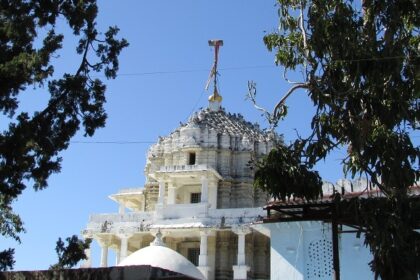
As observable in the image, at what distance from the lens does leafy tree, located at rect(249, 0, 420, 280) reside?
1281 centimetres

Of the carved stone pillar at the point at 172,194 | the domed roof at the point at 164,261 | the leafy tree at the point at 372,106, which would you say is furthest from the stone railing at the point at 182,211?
the leafy tree at the point at 372,106

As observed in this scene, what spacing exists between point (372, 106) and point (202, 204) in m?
19.5

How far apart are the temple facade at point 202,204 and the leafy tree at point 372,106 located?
15598mm

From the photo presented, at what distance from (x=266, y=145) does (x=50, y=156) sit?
2516cm

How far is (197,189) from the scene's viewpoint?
36438mm

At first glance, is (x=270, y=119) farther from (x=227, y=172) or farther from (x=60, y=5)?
(x=227, y=172)

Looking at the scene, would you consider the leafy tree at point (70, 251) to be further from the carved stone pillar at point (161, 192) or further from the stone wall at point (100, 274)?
the carved stone pillar at point (161, 192)

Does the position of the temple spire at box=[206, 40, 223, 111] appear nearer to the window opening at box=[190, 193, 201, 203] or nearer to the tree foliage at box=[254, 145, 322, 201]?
the window opening at box=[190, 193, 201, 203]

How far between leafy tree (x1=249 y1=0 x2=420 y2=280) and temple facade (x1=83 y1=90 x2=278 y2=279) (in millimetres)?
15598

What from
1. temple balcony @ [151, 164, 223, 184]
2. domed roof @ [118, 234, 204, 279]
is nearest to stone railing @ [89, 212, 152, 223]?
temple balcony @ [151, 164, 223, 184]

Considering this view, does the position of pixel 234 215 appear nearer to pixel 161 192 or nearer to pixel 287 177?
pixel 161 192

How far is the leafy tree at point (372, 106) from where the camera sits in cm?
1281

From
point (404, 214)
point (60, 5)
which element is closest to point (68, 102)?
point (60, 5)

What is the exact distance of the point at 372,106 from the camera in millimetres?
13969
